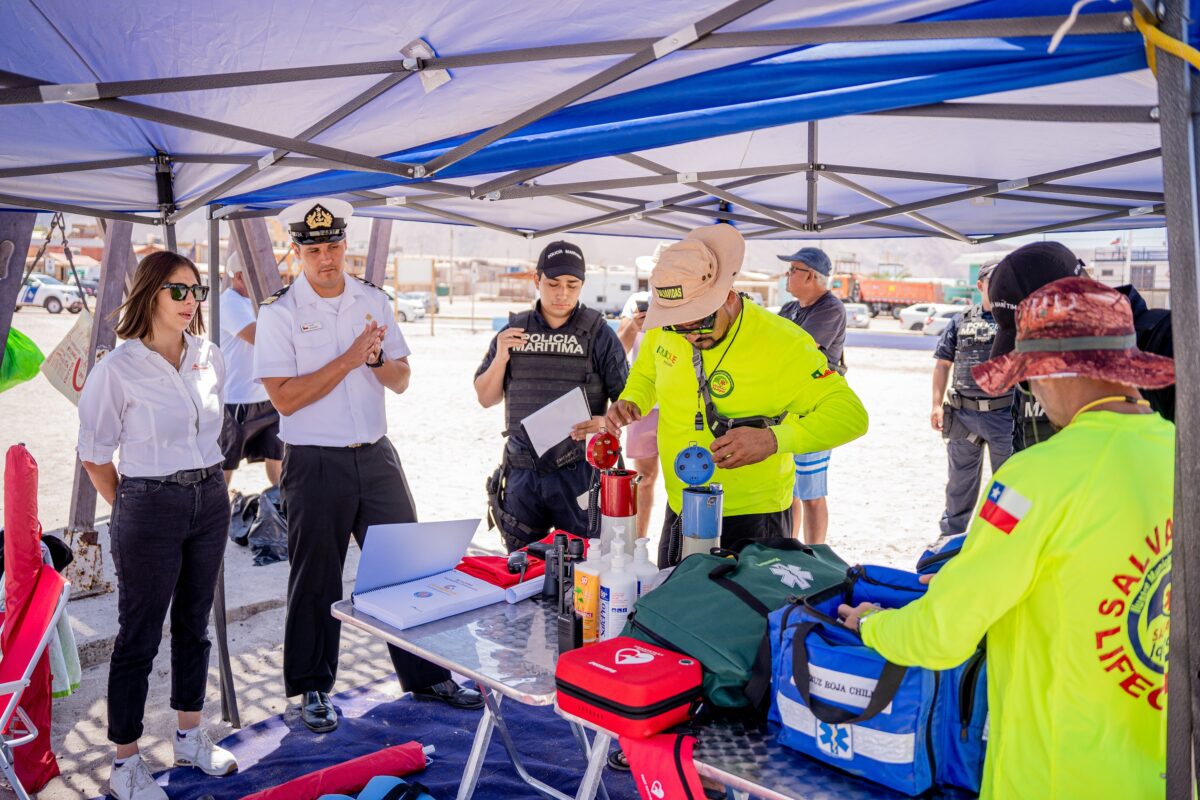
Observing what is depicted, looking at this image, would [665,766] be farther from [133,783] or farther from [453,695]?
[453,695]

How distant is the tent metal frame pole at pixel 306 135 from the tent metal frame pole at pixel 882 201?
2.21 metres

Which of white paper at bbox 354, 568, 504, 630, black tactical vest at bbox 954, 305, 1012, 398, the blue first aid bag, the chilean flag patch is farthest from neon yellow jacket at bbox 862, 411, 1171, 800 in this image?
black tactical vest at bbox 954, 305, 1012, 398

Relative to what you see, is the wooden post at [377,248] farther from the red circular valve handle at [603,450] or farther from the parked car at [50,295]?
the parked car at [50,295]

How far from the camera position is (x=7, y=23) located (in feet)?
6.45

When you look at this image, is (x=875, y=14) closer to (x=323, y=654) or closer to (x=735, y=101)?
(x=735, y=101)

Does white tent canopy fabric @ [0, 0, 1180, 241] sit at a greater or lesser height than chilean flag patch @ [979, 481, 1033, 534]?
greater

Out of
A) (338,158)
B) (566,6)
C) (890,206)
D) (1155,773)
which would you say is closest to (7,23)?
(338,158)

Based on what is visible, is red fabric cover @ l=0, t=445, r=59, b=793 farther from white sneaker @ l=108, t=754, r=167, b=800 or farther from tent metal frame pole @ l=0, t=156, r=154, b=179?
tent metal frame pole @ l=0, t=156, r=154, b=179

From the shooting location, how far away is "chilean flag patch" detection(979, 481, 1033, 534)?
4.30 ft

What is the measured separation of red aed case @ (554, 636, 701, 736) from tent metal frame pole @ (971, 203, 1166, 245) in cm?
338

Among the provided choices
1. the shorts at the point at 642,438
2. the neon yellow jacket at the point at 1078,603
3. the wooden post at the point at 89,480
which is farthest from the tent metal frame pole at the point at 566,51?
the shorts at the point at 642,438

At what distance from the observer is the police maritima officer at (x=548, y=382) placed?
144 inches

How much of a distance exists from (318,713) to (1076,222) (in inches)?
181

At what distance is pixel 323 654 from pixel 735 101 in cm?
264
